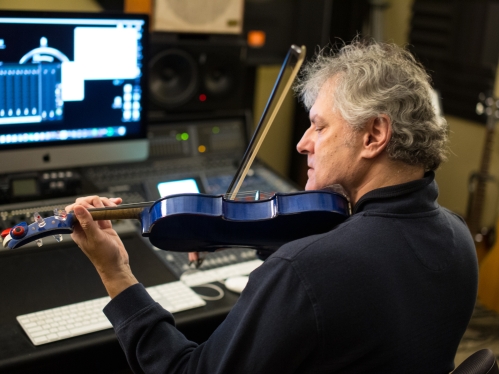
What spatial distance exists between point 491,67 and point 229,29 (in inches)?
62.1

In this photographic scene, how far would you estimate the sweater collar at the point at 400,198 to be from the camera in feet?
3.58

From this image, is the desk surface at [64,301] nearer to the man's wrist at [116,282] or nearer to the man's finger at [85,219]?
the man's wrist at [116,282]

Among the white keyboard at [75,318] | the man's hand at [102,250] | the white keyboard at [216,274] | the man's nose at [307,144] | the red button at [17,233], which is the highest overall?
the man's nose at [307,144]

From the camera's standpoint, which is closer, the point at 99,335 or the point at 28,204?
the point at 99,335

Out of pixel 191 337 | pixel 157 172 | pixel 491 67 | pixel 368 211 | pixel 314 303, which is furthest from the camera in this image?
pixel 491 67

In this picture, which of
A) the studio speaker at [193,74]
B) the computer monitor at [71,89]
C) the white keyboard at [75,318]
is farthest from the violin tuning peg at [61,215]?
the studio speaker at [193,74]

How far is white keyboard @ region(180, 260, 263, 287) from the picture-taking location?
1586mm

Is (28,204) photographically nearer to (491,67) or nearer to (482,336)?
(482,336)

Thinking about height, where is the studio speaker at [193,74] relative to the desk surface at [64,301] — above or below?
above

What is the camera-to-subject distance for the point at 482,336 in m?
2.55

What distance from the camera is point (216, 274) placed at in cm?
163

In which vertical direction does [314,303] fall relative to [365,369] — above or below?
above

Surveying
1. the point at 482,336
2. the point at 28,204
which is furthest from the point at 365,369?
the point at 482,336

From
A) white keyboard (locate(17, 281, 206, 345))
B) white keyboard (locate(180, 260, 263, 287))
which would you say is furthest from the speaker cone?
white keyboard (locate(17, 281, 206, 345))
